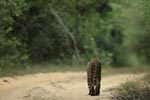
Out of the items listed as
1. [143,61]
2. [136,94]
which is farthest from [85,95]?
[143,61]

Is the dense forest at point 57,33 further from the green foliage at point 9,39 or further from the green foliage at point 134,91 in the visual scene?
the green foliage at point 134,91

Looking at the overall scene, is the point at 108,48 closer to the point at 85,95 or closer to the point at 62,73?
the point at 62,73

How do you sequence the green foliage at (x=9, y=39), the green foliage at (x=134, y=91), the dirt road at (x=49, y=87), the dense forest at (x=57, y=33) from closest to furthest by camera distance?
the green foliage at (x=134, y=91)
the dirt road at (x=49, y=87)
the green foliage at (x=9, y=39)
the dense forest at (x=57, y=33)

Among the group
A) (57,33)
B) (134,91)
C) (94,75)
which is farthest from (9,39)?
(134,91)

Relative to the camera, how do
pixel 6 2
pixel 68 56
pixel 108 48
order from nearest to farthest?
pixel 6 2 → pixel 68 56 → pixel 108 48

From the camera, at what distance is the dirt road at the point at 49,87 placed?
1378 centimetres

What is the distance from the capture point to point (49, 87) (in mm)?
16000

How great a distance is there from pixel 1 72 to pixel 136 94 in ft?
26.9

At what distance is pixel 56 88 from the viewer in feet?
52.6

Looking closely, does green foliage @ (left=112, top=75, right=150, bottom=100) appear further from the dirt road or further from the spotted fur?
the spotted fur

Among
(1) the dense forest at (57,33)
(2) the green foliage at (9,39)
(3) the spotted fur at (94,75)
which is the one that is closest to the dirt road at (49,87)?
(3) the spotted fur at (94,75)

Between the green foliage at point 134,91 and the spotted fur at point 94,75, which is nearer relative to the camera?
the green foliage at point 134,91

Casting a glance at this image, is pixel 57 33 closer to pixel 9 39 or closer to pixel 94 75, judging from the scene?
pixel 9 39

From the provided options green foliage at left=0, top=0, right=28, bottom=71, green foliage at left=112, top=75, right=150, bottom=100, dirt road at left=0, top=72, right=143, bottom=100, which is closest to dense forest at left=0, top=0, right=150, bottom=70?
green foliage at left=0, top=0, right=28, bottom=71
